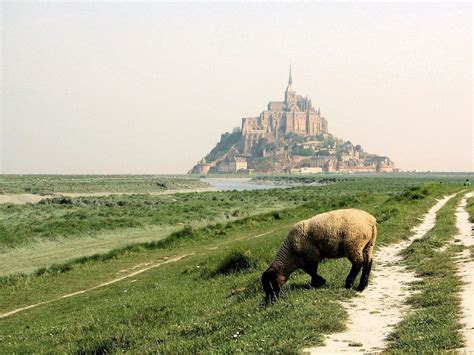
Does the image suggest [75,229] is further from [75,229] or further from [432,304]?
[432,304]

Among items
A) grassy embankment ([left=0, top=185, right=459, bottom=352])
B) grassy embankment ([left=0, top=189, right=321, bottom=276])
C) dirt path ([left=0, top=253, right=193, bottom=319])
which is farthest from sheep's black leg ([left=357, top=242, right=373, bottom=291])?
grassy embankment ([left=0, top=189, right=321, bottom=276])

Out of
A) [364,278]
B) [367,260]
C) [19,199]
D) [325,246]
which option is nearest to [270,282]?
[325,246]

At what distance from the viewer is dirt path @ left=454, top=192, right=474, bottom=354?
7616 millimetres

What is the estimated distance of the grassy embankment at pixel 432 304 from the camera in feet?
24.6

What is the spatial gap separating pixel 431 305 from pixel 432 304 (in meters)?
0.07

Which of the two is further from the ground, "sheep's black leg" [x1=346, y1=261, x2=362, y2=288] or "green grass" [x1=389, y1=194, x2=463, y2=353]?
"sheep's black leg" [x1=346, y1=261, x2=362, y2=288]

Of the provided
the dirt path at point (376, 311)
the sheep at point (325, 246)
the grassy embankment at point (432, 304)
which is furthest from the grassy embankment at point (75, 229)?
the grassy embankment at point (432, 304)

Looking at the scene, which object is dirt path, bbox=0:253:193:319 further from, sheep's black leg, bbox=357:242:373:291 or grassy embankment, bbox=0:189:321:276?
sheep's black leg, bbox=357:242:373:291

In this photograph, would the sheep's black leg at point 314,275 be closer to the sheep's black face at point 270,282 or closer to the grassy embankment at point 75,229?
the sheep's black face at point 270,282

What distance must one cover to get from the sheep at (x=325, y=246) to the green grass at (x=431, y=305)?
1424 millimetres

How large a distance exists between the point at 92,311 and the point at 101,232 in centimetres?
2391

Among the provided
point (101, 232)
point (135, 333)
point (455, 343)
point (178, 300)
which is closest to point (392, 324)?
point (455, 343)

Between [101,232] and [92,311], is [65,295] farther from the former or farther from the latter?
[101,232]

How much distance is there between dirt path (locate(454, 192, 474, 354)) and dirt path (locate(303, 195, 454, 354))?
1.12 metres
